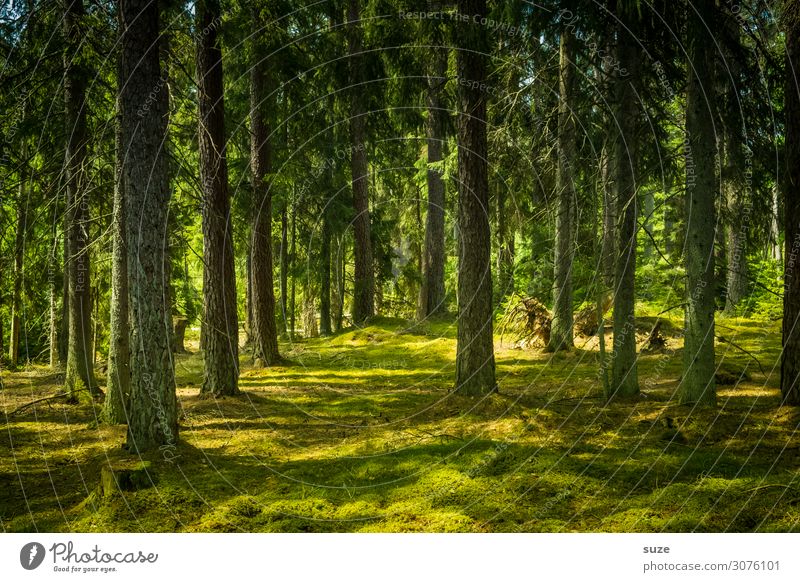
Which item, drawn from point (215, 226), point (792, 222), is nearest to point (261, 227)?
point (215, 226)

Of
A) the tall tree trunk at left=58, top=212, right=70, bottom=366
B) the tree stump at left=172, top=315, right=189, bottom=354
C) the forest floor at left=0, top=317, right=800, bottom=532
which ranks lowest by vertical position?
the forest floor at left=0, top=317, right=800, bottom=532

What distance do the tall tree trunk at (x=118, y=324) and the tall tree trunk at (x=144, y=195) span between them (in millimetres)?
1293

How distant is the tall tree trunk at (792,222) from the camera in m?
8.09

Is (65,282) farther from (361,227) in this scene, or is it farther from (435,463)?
(361,227)

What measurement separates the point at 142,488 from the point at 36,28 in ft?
24.8

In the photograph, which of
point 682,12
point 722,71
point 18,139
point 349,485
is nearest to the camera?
point 349,485

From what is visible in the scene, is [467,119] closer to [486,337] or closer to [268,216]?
[486,337]

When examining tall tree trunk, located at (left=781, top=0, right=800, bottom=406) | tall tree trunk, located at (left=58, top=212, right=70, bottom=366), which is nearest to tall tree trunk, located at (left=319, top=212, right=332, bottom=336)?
tall tree trunk, located at (left=58, top=212, right=70, bottom=366)

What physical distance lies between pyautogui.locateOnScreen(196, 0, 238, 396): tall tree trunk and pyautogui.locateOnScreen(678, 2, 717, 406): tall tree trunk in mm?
7788

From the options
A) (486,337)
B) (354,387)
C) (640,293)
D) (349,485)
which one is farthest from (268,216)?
(640,293)

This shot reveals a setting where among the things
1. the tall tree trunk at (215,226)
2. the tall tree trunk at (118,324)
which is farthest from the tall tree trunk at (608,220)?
the tall tree trunk at (118,324)

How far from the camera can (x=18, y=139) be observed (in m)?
10.9

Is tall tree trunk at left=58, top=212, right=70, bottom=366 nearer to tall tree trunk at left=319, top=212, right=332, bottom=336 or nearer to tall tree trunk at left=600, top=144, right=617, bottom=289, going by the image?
tall tree trunk at left=600, top=144, right=617, bottom=289

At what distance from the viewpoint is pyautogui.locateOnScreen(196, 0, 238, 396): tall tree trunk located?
38.2 ft
